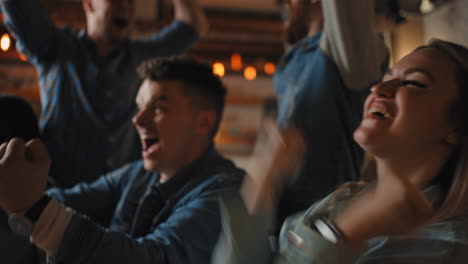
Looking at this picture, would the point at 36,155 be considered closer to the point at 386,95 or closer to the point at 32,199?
the point at 32,199

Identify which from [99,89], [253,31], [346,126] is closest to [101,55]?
[99,89]

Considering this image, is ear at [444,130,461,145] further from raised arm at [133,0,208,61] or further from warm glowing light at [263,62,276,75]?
warm glowing light at [263,62,276,75]

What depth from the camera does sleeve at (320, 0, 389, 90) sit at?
1.06m

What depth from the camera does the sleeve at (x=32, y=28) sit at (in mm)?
1529

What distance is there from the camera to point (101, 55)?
1.84 meters

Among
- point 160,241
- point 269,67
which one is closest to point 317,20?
point 160,241

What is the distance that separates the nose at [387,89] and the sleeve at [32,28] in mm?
1179

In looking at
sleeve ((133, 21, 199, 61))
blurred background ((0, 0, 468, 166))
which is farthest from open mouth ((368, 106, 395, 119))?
blurred background ((0, 0, 468, 166))

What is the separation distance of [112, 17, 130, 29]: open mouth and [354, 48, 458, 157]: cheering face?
129 cm

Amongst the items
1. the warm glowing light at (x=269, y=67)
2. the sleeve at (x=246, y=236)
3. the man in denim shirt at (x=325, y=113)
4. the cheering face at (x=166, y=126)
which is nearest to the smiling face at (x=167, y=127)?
the cheering face at (x=166, y=126)

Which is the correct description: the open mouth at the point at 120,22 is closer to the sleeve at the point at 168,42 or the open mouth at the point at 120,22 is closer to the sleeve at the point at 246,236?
the sleeve at the point at 168,42

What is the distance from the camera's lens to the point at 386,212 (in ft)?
2.06

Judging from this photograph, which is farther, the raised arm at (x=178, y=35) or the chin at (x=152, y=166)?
the raised arm at (x=178, y=35)

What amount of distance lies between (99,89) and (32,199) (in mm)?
985
